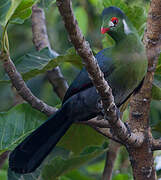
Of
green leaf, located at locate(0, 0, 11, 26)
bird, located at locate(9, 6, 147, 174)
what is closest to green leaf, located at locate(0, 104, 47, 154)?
bird, located at locate(9, 6, 147, 174)

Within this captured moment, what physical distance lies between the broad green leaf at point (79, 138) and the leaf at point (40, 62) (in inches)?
20.0

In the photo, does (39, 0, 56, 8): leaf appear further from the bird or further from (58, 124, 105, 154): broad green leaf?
(58, 124, 105, 154): broad green leaf

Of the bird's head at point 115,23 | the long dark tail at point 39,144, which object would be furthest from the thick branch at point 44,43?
the bird's head at point 115,23

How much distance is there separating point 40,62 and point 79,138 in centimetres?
66

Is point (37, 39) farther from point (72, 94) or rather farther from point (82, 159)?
point (82, 159)

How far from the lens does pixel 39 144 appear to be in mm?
2658

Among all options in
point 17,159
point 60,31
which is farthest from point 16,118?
point 60,31

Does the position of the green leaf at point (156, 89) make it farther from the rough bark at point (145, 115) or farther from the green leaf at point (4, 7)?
the green leaf at point (4, 7)

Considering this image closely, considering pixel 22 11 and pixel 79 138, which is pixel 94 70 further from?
pixel 79 138

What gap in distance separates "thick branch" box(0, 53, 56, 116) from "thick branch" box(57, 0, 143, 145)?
20.4 inches

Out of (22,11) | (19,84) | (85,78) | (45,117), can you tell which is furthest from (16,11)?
(45,117)

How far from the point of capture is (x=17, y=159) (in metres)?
2.56

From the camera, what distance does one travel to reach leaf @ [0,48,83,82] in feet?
8.61

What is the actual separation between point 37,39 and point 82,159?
126cm
